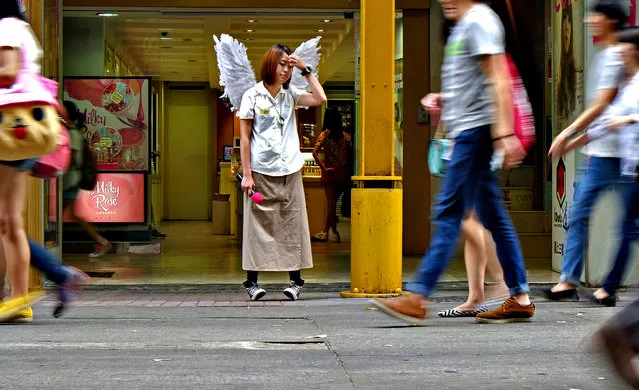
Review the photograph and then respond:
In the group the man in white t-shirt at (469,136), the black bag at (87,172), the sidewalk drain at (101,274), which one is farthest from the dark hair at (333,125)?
the man in white t-shirt at (469,136)

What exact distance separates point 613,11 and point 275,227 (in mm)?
2914

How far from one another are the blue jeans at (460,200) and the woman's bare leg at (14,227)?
7.14 feet

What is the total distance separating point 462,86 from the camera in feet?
17.1

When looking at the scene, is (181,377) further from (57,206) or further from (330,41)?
(330,41)

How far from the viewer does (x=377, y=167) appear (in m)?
7.77

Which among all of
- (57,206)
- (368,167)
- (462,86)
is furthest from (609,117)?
(57,206)

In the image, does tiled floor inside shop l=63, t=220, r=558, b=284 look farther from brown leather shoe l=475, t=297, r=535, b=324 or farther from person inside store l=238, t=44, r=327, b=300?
brown leather shoe l=475, t=297, r=535, b=324

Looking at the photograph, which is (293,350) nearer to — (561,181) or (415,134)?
(561,181)

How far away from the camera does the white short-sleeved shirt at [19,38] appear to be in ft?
17.2

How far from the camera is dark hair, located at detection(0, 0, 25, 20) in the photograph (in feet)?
18.0

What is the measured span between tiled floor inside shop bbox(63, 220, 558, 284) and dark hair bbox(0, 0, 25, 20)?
4.00 m

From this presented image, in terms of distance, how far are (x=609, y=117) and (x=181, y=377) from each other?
2.83 metres

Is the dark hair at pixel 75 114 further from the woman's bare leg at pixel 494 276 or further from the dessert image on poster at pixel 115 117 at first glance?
the woman's bare leg at pixel 494 276

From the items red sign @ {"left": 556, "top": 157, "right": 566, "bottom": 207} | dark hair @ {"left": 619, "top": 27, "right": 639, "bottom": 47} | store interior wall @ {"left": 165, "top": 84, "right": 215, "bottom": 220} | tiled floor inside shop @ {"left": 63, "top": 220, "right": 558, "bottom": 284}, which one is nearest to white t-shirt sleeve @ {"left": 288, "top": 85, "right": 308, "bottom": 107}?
tiled floor inside shop @ {"left": 63, "top": 220, "right": 558, "bottom": 284}
